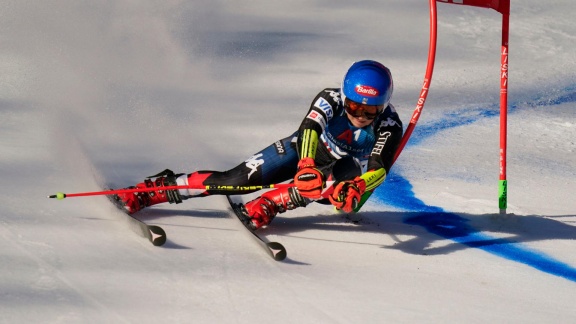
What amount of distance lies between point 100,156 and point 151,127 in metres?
0.95

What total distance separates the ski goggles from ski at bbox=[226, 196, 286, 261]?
902 millimetres

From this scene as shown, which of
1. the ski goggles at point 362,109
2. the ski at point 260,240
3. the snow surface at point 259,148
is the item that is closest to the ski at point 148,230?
the snow surface at point 259,148

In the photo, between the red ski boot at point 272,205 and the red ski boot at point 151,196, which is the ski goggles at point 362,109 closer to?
the red ski boot at point 272,205

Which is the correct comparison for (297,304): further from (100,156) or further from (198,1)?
(198,1)

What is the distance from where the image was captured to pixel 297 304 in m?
4.77

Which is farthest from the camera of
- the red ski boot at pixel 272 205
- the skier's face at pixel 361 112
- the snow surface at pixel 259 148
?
the red ski boot at pixel 272 205

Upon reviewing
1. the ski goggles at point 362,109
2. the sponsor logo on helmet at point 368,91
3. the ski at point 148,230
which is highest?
the sponsor logo on helmet at point 368,91

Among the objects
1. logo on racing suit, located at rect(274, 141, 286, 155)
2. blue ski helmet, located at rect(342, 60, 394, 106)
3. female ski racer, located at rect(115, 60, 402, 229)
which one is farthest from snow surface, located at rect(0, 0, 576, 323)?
blue ski helmet, located at rect(342, 60, 394, 106)

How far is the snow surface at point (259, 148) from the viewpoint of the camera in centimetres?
487

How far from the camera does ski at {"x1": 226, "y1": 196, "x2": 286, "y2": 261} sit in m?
5.38

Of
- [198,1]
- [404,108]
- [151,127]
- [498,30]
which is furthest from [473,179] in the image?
[198,1]

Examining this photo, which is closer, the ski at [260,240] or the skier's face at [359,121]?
the ski at [260,240]

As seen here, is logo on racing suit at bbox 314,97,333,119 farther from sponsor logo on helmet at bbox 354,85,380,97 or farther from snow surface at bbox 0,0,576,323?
snow surface at bbox 0,0,576,323

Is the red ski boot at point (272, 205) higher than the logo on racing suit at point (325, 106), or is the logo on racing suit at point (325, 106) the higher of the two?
the logo on racing suit at point (325, 106)
